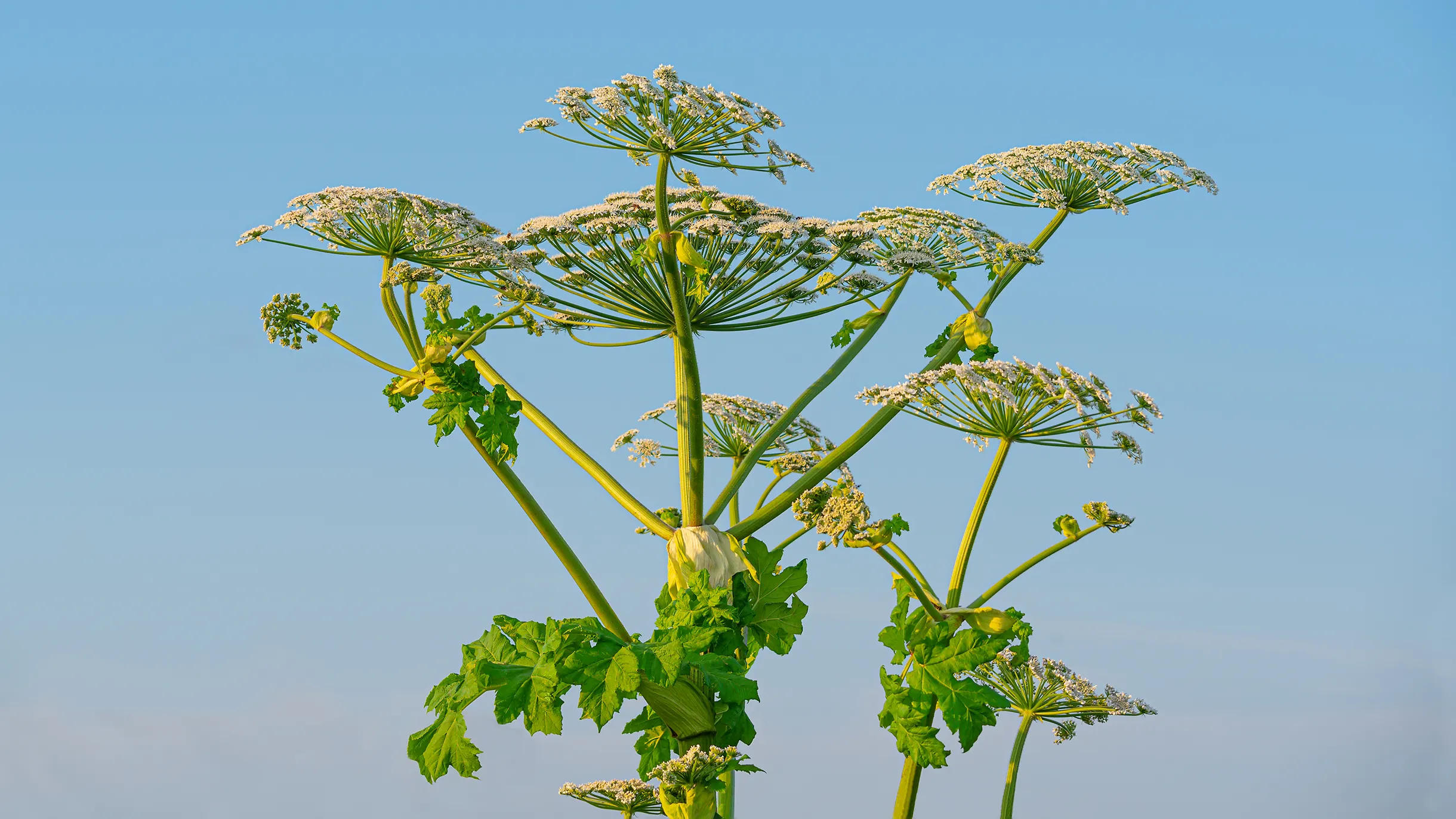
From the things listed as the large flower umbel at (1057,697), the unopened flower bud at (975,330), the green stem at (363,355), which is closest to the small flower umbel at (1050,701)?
the large flower umbel at (1057,697)

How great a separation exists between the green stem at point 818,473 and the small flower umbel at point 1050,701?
2884 mm

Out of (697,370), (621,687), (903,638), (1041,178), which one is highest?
(1041,178)

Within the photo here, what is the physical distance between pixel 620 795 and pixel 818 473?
380 centimetres

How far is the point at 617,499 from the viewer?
15102 mm

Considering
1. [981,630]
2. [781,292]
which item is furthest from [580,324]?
[981,630]

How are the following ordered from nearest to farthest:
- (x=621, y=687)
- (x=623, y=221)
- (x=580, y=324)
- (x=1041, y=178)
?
(x=621, y=687) < (x=623, y=221) < (x=580, y=324) < (x=1041, y=178)

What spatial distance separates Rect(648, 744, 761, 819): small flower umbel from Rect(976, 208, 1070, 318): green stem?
19.6 ft

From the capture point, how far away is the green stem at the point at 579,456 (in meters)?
14.8

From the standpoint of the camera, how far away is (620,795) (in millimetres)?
14484

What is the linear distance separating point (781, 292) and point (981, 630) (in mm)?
4073

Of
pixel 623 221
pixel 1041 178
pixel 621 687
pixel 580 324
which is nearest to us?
pixel 621 687

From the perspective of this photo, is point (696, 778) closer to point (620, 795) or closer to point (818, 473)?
point (620, 795)

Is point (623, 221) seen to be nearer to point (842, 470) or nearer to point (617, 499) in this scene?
point (617, 499)

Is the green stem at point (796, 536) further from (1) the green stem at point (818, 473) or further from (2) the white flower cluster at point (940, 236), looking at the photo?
(2) the white flower cluster at point (940, 236)
